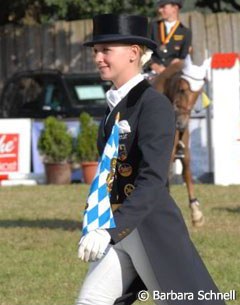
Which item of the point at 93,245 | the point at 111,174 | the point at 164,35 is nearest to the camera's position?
the point at 93,245

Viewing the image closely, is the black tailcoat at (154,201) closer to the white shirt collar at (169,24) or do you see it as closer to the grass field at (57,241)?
the grass field at (57,241)

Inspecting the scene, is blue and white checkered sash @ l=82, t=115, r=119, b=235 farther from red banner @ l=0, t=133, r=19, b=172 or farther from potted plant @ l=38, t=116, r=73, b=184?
red banner @ l=0, t=133, r=19, b=172

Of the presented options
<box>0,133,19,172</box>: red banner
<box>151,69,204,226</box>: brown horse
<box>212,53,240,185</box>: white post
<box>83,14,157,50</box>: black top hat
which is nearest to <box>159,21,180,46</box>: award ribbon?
<box>151,69,204,226</box>: brown horse

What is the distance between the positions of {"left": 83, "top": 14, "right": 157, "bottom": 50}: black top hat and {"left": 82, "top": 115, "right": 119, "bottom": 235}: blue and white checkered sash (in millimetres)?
396

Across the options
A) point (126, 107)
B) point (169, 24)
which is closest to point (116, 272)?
point (126, 107)

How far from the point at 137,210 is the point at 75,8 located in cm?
1938

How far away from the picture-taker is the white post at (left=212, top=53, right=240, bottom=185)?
16.4 m

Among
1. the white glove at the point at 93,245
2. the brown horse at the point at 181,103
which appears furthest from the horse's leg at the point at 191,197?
the white glove at the point at 93,245

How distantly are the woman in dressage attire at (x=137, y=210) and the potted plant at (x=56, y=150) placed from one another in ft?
39.1

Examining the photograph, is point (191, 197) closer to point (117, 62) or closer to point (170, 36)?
point (170, 36)

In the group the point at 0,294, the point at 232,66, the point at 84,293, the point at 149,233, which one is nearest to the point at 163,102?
the point at 149,233

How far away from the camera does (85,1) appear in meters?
22.8

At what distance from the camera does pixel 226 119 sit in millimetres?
16375

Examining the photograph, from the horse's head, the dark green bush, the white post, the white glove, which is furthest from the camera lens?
the dark green bush
